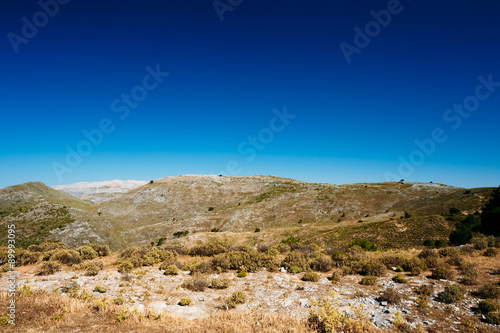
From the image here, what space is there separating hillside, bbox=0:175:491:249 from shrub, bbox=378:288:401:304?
30747 mm

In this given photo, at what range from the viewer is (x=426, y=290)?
1304 cm

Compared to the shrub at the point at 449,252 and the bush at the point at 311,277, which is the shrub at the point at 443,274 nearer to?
the shrub at the point at 449,252

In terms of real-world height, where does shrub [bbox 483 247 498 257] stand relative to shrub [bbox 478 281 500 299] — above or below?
above

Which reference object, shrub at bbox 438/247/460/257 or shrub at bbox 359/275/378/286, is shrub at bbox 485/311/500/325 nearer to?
shrub at bbox 359/275/378/286

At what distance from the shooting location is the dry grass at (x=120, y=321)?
32.0ft

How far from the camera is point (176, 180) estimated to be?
136 m

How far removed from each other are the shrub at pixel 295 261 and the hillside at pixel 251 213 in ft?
89.6

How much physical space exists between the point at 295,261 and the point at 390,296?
7.66 metres

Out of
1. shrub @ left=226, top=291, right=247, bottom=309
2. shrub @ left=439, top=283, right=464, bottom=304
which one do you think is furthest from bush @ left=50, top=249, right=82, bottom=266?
shrub @ left=439, top=283, right=464, bottom=304

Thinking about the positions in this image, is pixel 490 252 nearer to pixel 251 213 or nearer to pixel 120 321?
pixel 120 321

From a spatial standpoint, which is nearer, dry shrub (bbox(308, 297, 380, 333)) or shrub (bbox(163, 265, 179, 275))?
dry shrub (bbox(308, 297, 380, 333))

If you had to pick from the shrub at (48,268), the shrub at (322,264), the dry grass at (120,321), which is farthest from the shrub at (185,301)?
the shrub at (48,268)

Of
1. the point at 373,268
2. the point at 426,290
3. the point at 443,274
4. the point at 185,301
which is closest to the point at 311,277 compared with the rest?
the point at 373,268

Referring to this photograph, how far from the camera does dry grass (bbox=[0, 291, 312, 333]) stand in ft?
32.0
